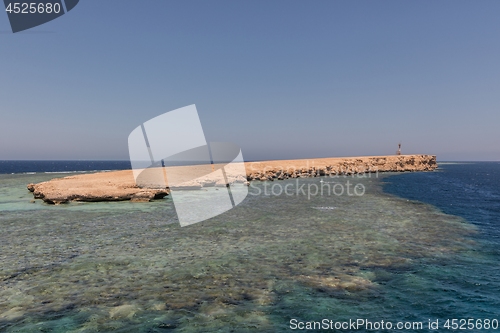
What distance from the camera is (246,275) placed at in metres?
8.74

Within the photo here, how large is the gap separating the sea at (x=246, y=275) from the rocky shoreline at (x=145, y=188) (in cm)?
524

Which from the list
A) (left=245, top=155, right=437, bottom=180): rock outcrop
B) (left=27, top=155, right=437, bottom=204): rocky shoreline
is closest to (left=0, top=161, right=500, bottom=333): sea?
(left=27, top=155, right=437, bottom=204): rocky shoreline

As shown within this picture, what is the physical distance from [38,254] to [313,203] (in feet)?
59.8

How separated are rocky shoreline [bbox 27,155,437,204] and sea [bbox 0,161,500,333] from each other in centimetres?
524

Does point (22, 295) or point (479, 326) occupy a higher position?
point (22, 295)

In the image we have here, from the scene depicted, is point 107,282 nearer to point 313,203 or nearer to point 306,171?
point 313,203

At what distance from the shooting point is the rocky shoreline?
21.9 meters

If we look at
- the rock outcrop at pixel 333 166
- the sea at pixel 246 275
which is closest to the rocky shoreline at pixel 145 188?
the rock outcrop at pixel 333 166

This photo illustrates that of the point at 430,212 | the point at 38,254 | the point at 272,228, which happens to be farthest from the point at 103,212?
the point at 430,212

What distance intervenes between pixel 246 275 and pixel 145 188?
17725 millimetres

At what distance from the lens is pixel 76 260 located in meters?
9.99

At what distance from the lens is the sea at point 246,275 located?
6.38 m

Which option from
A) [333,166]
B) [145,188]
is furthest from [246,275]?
[333,166]

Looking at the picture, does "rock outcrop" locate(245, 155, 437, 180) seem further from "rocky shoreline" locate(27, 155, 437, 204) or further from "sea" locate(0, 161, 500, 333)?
"sea" locate(0, 161, 500, 333)
